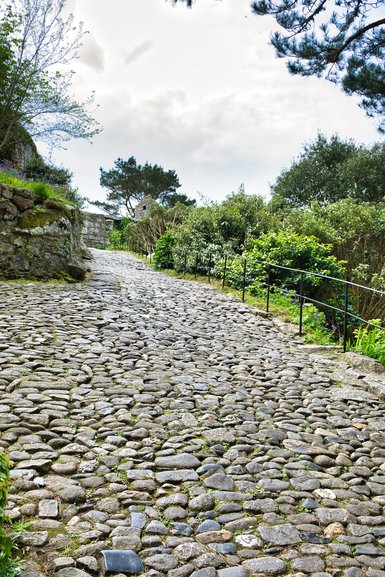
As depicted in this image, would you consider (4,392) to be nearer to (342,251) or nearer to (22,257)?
(22,257)

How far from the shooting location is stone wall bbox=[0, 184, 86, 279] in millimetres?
10664

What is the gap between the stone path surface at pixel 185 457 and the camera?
8.22 feet

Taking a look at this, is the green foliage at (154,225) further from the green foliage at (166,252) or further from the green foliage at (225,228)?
the green foliage at (225,228)

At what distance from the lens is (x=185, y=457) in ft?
11.5

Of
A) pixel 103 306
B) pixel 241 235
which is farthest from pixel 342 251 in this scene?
pixel 103 306

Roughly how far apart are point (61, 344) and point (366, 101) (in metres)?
10.5

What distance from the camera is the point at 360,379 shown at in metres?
5.95

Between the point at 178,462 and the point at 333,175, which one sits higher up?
the point at 333,175

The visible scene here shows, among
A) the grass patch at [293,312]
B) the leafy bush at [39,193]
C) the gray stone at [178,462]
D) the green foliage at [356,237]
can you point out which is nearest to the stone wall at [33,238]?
the leafy bush at [39,193]

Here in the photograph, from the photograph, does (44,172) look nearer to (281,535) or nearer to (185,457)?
(185,457)

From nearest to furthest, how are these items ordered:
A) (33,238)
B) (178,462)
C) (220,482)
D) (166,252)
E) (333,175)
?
(220,482), (178,462), (33,238), (166,252), (333,175)

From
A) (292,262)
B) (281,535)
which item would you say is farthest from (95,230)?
(281,535)

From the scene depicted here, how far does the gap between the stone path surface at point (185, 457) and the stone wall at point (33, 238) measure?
4314 millimetres

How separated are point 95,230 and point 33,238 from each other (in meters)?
25.4
